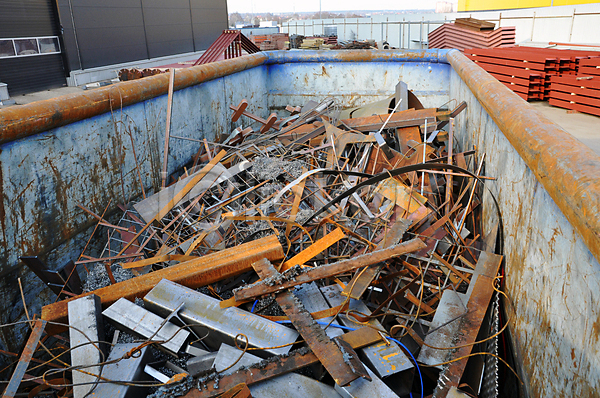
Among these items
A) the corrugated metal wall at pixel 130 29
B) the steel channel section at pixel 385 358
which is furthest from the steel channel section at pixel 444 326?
the corrugated metal wall at pixel 130 29

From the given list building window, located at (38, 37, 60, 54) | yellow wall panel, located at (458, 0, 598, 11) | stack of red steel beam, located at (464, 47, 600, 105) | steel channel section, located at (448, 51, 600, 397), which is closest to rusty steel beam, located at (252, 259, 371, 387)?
steel channel section, located at (448, 51, 600, 397)

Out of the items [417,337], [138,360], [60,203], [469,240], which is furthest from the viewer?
[469,240]

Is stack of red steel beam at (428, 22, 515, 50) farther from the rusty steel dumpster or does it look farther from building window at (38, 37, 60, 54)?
building window at (38, 37, 60, 54)

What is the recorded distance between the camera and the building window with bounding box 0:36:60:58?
46.2 feet

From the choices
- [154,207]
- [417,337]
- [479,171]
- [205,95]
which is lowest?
[417,337]

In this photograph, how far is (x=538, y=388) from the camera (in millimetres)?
1849

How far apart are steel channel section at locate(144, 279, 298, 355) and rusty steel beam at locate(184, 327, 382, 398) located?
0.12m

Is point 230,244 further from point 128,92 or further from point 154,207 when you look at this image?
point 128,92

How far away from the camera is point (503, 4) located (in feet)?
102

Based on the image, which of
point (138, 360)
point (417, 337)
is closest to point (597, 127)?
point (417, 337)

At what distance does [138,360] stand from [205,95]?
3.93m

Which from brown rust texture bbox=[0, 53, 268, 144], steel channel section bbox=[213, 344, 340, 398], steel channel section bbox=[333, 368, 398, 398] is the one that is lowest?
steel channel section bbox=[213, 344, 340, 398]

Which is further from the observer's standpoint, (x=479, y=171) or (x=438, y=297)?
(x=479, y=171)

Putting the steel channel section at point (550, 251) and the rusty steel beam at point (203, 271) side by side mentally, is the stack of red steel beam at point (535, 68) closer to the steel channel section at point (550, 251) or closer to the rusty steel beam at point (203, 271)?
the steel channel section at point (550, 251)
